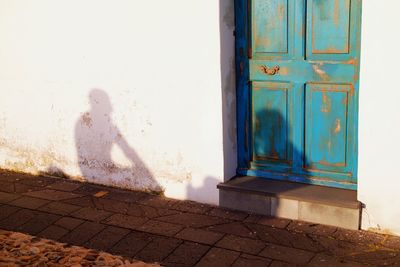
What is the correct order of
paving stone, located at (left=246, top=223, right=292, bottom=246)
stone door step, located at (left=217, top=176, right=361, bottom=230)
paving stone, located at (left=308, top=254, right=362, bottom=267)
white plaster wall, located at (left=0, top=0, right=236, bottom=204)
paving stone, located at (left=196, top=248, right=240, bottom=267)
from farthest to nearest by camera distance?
1. white plaster wall, located at (left=0, top=0, right=236, bottom=204)
2. stone door step, located at (left=217, top=176, right=361, bottom=230)
3. paving stone, located at (left=246, top=223, right=292, bottom=246)
4. paving stone, located at (left=196, top=248, right=240, bottom=267)
5. paving stone, located at (left=308, top=254, right=362, bottom=267)

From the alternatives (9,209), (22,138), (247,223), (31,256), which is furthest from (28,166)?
(247,223)

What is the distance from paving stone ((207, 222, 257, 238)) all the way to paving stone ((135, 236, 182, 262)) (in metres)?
0.43

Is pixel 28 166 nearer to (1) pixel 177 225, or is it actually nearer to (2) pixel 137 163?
(2) pixel 137 163

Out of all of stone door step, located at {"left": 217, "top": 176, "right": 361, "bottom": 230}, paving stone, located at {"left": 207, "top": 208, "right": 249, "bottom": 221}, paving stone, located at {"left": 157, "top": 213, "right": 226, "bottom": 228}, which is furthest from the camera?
paving stone, located at {"left": 207, "top": 208, "right": 249, "bottom": 221}

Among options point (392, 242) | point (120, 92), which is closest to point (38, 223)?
point (120, 92)

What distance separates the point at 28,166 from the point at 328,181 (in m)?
3.76

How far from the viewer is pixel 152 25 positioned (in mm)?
6066

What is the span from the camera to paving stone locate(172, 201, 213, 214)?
6030mm

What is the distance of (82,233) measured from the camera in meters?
5.61

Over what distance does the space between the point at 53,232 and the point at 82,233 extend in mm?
293

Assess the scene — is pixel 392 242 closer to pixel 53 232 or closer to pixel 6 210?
pixel 53 232

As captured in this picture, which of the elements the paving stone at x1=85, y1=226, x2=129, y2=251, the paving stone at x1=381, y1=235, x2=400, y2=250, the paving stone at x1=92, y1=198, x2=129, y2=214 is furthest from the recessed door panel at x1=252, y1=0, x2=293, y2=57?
the paving stone at x1=85, y1=226, x2=129, y2=251

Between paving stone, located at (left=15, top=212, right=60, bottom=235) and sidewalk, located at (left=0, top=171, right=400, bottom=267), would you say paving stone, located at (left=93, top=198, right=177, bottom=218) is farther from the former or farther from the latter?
paving stone, located at (left=15, top=212, right=60, bottom=235)

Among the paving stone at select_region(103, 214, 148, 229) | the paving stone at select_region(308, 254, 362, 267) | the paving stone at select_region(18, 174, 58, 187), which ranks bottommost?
the paving stone at select_region(308, 254, 362, 267)
